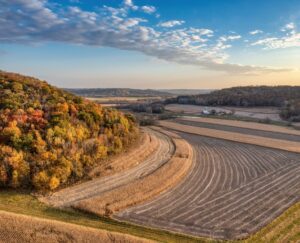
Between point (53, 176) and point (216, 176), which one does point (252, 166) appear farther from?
point (53, 176)

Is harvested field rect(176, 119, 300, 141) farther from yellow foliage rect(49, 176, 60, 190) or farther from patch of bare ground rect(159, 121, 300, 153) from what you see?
yellow foliage rect(49, 176, 60, 190)

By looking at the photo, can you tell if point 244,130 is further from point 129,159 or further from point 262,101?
point 262,101

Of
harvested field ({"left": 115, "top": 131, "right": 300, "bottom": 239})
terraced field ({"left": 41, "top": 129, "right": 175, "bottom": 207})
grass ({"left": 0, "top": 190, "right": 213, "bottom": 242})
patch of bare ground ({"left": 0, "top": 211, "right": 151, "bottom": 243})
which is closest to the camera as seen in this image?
patch of bare ground ({"left": 0, "top": 211, "right": 151, "bottom": 243})

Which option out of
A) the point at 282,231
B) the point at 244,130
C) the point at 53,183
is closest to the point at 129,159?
the point at 53,183

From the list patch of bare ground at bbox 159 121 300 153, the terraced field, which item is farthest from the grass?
patch of bare ground at bbox 159 121 300 153

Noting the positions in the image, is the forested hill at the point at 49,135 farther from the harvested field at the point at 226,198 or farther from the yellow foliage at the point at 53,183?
the harvested field at the point at 226,198

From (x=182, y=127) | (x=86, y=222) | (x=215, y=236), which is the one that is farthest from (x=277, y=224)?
(x=182, y=127)
